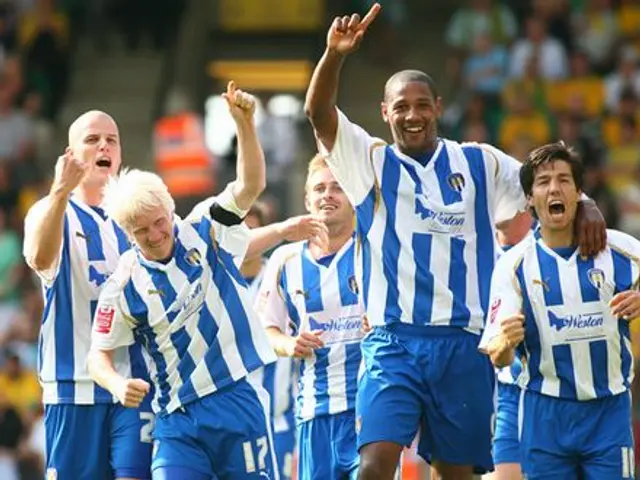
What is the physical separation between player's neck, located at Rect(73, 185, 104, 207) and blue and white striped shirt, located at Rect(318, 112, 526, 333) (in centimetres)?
147

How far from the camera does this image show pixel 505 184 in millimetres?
8977

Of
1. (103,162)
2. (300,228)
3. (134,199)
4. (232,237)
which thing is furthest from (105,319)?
(300,228)

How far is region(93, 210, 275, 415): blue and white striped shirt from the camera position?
8750 mm

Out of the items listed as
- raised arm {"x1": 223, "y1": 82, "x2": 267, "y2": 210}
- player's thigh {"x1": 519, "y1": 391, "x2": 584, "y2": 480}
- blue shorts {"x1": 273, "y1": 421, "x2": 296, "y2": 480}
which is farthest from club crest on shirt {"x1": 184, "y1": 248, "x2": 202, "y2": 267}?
blue shorts {"x1": 273, "y1": 421, "x2": 296, "y2": 480}

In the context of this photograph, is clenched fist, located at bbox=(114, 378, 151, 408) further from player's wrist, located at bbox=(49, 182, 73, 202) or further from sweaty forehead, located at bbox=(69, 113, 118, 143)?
sweaty forehead, located at bbox=(69, 113, 118, 143)

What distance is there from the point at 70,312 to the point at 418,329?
188cm

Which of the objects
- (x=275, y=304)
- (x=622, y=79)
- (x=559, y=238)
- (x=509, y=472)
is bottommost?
(x=509, y=472)

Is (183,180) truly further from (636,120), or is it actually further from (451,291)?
(451,291)

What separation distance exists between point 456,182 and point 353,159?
511mm

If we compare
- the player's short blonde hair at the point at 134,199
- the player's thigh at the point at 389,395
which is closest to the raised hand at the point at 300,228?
the player's short blonde hair at the point at 134,199

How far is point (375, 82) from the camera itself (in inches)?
832

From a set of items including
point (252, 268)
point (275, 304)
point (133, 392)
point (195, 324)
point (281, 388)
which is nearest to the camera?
point (133, 392)

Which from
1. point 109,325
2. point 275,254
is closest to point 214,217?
point 109,325

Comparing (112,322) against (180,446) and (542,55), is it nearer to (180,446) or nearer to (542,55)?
(180,446)
